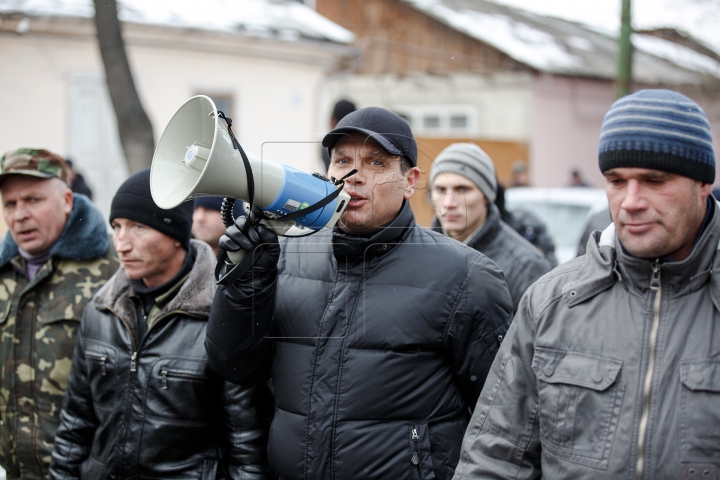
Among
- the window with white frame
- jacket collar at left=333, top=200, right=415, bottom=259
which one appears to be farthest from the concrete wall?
jacket collar at left=333, top=200, right=415, bottom=259

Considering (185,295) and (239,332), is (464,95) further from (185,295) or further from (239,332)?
(239,332)

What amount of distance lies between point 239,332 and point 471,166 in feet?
6.30

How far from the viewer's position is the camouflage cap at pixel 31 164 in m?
3.46

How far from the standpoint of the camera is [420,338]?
241 centimetres

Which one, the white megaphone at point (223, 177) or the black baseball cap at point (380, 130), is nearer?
the white megaphone at point (223, 177)

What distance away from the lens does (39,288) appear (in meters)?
3.37

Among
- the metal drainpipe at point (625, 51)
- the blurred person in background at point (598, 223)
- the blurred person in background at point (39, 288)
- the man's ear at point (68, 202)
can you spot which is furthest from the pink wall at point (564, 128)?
the blurred person in background at point (39, 288)

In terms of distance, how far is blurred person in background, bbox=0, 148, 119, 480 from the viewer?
10.6ft

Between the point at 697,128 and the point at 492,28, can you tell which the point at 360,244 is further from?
the point at 492,28

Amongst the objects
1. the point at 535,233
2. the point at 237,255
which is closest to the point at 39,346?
the point at 237,255

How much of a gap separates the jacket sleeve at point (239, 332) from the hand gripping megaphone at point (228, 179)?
147 mm

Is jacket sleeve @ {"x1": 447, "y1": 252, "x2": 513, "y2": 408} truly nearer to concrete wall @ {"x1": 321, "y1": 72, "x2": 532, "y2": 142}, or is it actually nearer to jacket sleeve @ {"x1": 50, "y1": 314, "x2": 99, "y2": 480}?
jacket sleeve @ {"x1": 50, "y1": 314, "x2": 99, "y2": 480}

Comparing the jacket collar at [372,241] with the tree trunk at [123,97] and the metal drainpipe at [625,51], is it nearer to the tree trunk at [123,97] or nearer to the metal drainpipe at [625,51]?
the tree trunk at [123,97]

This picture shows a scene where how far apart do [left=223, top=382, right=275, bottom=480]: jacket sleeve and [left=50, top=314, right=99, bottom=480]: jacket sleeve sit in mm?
621
